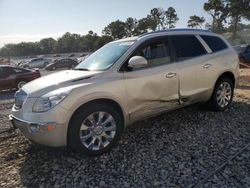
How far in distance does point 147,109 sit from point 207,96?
1677 mm

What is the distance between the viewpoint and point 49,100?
13.0ft

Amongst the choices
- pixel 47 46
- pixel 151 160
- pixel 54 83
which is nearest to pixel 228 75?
pixel 151 160

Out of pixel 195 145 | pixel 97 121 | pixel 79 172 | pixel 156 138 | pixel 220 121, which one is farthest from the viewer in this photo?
pixel 220 121

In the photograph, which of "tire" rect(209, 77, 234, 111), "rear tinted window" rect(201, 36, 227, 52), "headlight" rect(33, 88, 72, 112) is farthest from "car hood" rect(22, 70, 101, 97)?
"tire" rect(209, 77, 234, 111)

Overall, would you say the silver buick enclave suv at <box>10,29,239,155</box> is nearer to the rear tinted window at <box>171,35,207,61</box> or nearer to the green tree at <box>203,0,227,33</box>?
the rear tinted window at <box>171,35,207,61</box>

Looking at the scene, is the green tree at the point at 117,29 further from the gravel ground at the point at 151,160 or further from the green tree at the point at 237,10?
the gravel ground at the point at 151,160

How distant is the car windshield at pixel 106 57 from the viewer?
15.6ft

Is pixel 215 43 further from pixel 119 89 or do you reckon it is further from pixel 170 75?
pixel 119 89

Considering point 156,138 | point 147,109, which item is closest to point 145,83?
point 147,109

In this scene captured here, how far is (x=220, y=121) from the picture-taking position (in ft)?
18.6

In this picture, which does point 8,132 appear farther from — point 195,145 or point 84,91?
point 195,145

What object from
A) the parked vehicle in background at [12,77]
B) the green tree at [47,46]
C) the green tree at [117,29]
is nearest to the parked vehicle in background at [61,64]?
the parked vehicle in background at [12,77]

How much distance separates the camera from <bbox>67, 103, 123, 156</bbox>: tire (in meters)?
4.04

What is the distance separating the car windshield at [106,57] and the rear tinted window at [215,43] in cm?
186
